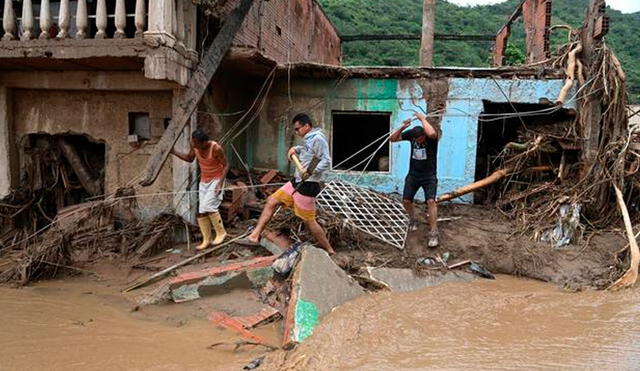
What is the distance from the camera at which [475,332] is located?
4.21 m

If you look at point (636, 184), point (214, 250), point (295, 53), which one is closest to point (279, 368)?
point (214, 250)

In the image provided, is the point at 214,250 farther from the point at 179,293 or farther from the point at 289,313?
the point at 289,313

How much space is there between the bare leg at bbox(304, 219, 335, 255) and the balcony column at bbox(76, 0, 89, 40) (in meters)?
3.62

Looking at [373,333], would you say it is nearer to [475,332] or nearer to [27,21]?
[475,332]

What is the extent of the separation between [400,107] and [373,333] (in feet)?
17.3

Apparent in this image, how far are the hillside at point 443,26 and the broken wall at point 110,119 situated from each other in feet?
65.0

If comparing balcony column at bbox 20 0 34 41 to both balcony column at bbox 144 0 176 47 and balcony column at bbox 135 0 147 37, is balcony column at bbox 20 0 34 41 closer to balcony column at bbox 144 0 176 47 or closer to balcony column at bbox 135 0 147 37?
balcony column at bbox 135 0 147 37

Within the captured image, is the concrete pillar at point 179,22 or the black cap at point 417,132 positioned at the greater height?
the concrete pillar at point 179,22

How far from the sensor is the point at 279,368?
3449 millimetres

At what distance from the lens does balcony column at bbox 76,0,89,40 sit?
6059 mm

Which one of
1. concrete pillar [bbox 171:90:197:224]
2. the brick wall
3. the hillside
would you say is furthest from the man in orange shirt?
the hillside

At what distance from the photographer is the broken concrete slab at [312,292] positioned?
13.3 ft

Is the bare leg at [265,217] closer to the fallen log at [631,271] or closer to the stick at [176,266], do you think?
the stick at [176,266]

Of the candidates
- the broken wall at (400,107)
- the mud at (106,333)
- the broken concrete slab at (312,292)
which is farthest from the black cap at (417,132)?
the mud at (106,333)
